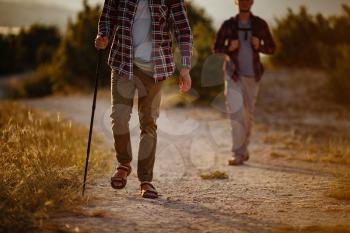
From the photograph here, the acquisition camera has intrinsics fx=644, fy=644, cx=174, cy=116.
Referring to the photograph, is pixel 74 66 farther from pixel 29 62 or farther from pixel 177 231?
pixel 177 231

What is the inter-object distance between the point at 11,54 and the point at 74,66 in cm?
1194

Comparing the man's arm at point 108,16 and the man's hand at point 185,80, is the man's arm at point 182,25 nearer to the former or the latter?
the man's hand at point 185,80

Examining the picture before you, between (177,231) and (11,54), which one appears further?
(11,54)

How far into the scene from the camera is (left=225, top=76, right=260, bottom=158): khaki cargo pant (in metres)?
7.68

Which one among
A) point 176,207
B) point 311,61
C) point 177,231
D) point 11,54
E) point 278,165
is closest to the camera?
point 177,231

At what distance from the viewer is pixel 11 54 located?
29.8 m

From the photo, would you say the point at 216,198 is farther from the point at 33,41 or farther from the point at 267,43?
the point at 33,41

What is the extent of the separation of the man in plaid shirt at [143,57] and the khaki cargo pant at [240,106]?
236 cm

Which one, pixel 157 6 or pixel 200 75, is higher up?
pixel 157 6

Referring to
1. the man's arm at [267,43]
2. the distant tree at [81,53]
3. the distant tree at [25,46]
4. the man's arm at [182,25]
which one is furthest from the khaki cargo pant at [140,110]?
the distant tree at [25,46]

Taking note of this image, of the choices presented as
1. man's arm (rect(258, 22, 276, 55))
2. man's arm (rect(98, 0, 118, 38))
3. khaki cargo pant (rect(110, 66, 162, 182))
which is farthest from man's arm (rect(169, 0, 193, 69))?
man's arm (rect(258, 22, 276, 55))

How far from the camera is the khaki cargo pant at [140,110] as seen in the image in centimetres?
527

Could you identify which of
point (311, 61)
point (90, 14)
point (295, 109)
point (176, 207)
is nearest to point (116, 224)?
point (176, 207)

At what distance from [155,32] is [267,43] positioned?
2770 millimetres
